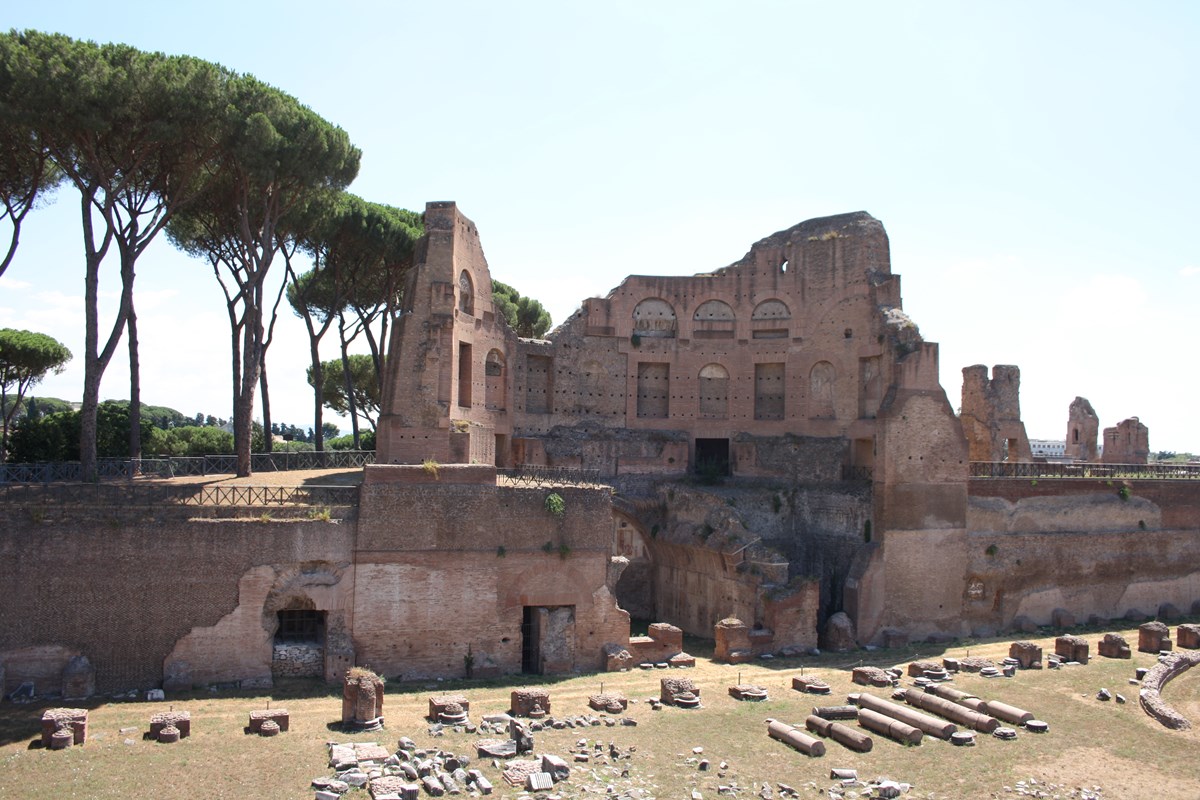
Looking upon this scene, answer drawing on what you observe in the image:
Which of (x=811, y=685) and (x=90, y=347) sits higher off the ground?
(x=90, y=347)

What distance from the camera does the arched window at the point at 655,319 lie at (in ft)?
97.0

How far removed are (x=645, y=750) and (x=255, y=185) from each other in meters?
15.7

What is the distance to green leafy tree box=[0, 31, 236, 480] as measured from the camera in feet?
58.8

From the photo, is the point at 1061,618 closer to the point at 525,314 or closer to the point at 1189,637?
the point at 1189,637

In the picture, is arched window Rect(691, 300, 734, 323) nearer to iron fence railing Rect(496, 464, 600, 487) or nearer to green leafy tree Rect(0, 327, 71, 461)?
iron fence railing Rect(496, 464, 600, 487)

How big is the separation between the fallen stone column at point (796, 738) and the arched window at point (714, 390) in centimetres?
1508

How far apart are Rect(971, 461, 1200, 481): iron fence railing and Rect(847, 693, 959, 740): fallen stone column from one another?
958cm

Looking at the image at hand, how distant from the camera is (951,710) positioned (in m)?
15.6

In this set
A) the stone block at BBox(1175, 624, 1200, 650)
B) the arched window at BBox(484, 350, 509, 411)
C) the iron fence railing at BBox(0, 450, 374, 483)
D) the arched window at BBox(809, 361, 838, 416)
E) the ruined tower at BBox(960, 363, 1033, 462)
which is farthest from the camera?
the ruined tower at BBox(960, 363, 1033, 462)

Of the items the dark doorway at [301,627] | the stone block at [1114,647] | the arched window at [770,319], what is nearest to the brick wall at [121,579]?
the dark doorway at [301,627]

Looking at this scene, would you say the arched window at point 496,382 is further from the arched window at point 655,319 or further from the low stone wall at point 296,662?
the low stone wall at point 296,662

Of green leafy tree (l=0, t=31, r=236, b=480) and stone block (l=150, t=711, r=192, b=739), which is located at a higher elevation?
green leafy tree (l=0, t=31, r=236, b=480)

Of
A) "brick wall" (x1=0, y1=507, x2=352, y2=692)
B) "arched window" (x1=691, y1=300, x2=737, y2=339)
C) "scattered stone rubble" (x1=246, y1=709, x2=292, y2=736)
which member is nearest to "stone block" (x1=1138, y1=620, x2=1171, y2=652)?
"arched window" (x1=691, y1=300, x2=737, y2=339)

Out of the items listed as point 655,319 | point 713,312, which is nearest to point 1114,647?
point 713,312
